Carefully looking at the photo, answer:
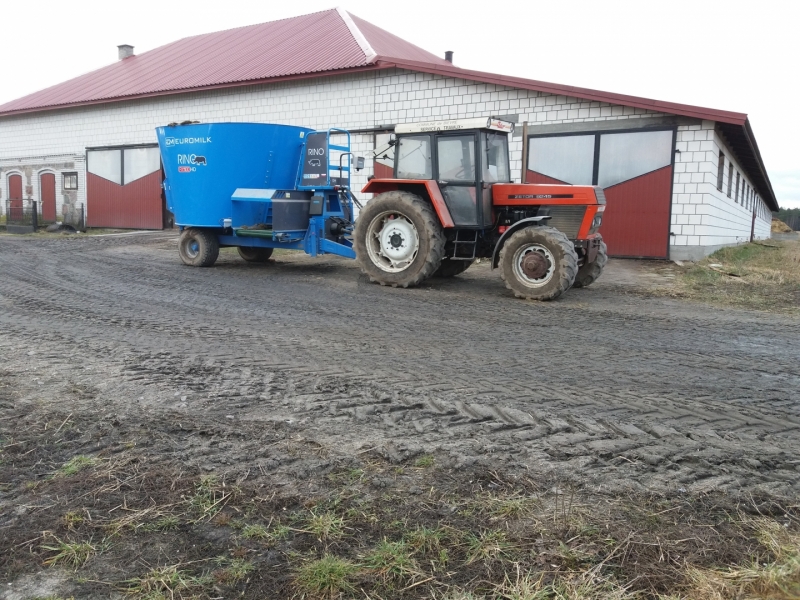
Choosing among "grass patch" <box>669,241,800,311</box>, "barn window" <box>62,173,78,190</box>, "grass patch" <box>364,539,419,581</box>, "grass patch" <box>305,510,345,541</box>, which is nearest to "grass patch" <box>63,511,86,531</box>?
"grass patch" <box>305,510,345,541</box>

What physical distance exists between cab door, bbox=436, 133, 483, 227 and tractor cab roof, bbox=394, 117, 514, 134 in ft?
0.42

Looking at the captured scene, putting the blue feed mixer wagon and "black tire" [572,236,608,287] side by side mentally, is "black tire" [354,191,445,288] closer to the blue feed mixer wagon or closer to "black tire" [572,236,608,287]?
the blue feed mixer wagon

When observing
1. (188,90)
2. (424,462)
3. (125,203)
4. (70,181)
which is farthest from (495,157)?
(70,181)

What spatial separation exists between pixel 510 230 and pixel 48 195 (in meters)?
23.0

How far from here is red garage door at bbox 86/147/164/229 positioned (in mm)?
22406

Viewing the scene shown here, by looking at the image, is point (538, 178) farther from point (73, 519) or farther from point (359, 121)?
point (73, 519)

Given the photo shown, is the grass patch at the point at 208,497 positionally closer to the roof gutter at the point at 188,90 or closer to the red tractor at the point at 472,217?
the red tractor at the point at 472,217

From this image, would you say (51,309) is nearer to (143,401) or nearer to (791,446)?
(143,401)

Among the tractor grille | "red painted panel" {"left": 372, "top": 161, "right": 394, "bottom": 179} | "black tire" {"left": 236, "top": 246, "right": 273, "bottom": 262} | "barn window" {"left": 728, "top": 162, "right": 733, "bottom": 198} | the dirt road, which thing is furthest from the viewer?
"barn window" {"left": 728, "top": 162, "right": 733, "bottom": 198}

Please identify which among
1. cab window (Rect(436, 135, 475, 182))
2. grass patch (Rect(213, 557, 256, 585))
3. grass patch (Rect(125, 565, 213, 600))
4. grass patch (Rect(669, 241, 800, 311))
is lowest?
grass patch (Rect(125, 565, 213, 600))

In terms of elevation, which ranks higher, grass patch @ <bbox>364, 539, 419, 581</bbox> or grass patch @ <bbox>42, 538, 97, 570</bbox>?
grass patch @ <bbox>364, 539, 419, 581</bbox>

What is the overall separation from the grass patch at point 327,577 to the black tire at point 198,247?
1047cm

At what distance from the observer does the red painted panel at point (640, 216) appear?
1427 cm

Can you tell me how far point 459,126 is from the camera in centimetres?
921
